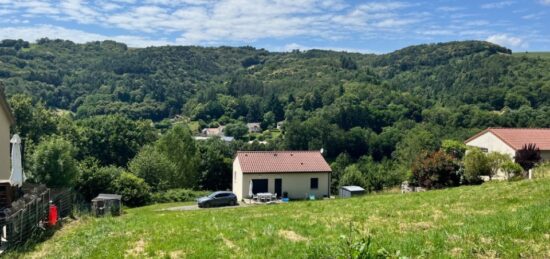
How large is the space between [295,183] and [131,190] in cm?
1505

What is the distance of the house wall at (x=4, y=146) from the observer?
2317cm

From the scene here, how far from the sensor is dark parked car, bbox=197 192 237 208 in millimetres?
36500

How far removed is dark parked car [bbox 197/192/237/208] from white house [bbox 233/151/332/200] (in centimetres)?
531

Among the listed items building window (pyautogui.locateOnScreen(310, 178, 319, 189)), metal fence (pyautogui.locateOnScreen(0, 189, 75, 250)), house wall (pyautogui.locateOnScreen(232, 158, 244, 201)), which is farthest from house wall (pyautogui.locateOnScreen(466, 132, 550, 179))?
metal fence (pyautogui.locateOnScreen(0, 189, 75, 250))

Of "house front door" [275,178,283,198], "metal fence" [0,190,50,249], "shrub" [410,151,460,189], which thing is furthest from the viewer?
"house front door" [275,178,283,198]

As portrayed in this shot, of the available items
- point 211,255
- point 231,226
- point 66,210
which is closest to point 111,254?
point 211,255

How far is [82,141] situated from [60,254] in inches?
2351

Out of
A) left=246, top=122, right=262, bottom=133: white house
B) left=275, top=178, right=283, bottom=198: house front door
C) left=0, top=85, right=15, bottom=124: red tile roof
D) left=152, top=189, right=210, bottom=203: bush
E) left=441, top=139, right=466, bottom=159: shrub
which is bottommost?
left=246, top=122, right=262, bottom=133: white house

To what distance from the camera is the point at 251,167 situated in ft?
144

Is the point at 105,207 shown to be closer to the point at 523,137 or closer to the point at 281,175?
the point at 281,175

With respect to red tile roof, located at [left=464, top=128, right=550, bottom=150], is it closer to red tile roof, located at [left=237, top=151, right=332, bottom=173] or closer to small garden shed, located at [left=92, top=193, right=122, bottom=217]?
red tile roof, located at [left=237, top=151, right=332, bottom=173]

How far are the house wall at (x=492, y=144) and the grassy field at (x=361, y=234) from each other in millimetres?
24079

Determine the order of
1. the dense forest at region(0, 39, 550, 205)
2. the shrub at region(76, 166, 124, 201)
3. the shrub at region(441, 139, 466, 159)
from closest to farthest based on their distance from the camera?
the shrub at region(76, 166, 124, 201), the shrub at region(441, 139, 466, 159), the dense forest at region(0, 39, 550, 205)

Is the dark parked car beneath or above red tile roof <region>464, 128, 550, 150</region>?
beneath
